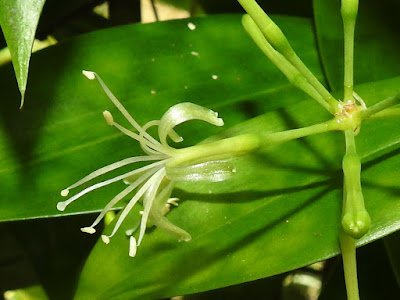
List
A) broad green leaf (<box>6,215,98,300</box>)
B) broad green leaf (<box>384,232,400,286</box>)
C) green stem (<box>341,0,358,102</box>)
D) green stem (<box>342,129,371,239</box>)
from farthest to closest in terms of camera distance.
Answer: broad green leaf (<box>6,215,98,300</box>)
broad green leaf (<box>384,232,400,286</box>)
green stem (<box>341,0,358,102</box>)
green stem (<box>342,129,371,239</box>)

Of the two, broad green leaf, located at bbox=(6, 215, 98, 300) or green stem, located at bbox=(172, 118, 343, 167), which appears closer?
green stem, located at bbox=(172, 118, 343, 167)

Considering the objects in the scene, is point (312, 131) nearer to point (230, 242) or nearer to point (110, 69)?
point (230, 242)

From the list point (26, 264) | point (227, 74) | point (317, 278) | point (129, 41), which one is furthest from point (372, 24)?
point (26, 264)

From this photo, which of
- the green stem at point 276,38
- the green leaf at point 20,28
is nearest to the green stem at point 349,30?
the green stem at point 276,38

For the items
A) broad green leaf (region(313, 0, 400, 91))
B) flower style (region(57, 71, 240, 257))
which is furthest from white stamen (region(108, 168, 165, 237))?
broad green leaf (region(313, 0, 400, 91))

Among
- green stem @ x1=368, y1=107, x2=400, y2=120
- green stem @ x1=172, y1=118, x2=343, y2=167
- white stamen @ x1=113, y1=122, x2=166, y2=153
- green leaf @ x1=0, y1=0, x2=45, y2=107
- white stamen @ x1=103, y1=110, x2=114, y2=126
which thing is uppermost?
green stem @ x1=368, y1=107, x2=400, y2=120

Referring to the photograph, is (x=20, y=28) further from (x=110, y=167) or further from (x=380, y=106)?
(x=380, y=106)

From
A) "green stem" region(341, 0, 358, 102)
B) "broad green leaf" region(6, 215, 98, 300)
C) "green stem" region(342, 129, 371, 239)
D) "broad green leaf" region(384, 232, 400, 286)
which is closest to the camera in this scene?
"green stem" region(342, 129, 371, 239)

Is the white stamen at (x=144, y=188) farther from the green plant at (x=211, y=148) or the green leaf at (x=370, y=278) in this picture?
the green leaf at (x=370, y=278)

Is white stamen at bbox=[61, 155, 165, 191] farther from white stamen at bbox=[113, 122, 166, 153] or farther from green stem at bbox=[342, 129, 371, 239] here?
green stem at bbox=[342, 129, 371, 239]
